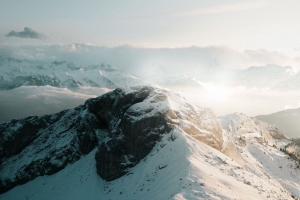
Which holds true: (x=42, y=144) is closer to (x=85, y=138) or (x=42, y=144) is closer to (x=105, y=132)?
(x=85, y=138)

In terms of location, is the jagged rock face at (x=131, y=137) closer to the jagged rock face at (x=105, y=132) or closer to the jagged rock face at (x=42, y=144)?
the jagged rock face at (x=105, y=132)

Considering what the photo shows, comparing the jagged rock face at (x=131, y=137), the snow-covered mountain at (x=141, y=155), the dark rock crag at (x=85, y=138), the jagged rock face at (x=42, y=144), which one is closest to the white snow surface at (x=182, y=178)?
the snow-covered mountain at (x=141, y=155)

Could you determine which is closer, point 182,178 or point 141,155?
point 182,178

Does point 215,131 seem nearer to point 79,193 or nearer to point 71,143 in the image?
point 79,193

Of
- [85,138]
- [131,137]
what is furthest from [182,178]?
[85,138]

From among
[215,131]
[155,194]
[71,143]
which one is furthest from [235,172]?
[71,143]

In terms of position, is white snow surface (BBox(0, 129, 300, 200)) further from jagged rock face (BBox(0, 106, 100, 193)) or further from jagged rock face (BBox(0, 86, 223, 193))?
jagged rock face (BBox(0, 106, 100, 193))

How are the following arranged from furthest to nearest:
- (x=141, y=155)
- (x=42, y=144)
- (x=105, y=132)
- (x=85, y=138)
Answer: (x=42, y=144)
(x=85, y=138)
(x=105, y=132)
(x=141, y=155)
